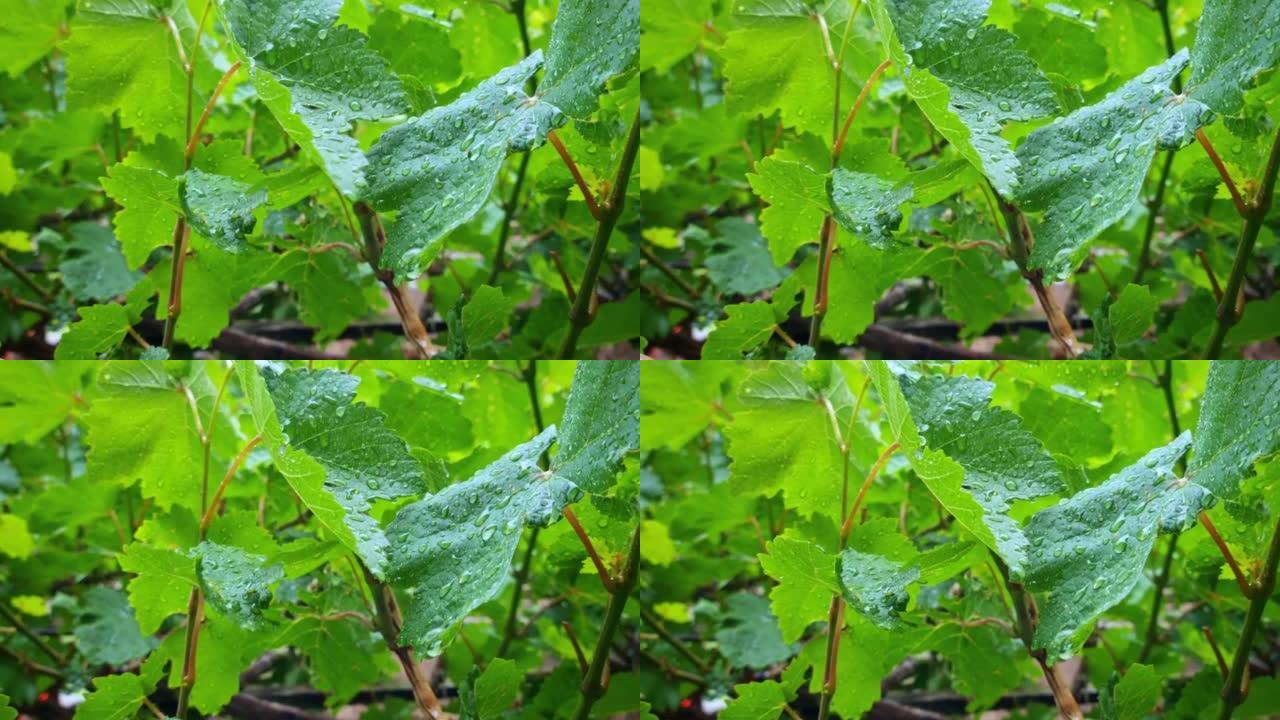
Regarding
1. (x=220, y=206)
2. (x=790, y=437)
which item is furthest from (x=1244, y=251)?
(x=220, y=206)

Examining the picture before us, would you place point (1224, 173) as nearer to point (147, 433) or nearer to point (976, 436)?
point (976, 436)

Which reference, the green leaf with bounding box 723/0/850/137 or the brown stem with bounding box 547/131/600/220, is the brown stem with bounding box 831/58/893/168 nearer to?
the green leaf with bounding box 723/0/850/137

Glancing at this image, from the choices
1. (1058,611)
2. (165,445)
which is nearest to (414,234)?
(165,445)

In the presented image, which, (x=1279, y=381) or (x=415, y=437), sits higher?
(x=1279, y=381)

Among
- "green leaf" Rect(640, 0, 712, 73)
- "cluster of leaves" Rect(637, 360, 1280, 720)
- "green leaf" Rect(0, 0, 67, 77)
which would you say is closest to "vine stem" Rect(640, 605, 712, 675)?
"cluster of leaves" Rect(637, 360, 1280, 720)

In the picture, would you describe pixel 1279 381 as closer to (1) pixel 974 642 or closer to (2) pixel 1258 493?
(2) pixel 1258 493
